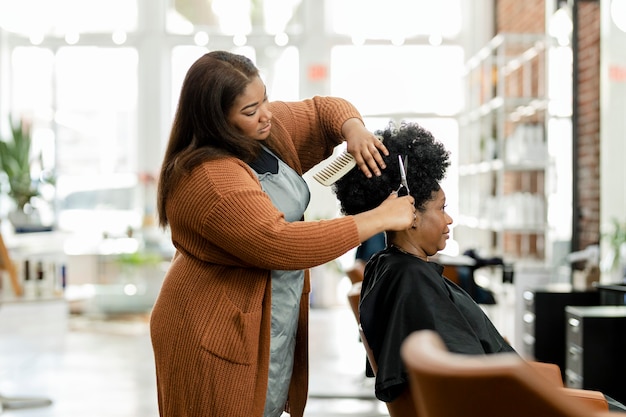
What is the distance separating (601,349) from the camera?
362 centimetres

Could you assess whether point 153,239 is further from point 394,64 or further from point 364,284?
point 364,284

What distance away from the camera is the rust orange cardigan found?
5.75 ft

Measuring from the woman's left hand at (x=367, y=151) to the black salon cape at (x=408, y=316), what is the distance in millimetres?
202

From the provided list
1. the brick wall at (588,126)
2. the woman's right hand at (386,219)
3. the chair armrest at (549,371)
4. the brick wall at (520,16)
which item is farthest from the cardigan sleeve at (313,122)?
the brick wall at (520,16)

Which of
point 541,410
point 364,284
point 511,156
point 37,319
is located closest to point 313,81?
point 511,156

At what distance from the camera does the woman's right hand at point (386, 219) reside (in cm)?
177

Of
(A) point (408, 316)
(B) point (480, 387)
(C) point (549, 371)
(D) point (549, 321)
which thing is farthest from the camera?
(D) point (549, 321)

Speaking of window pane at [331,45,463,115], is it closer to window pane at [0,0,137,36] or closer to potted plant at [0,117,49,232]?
window pane at [0,0,137,36]

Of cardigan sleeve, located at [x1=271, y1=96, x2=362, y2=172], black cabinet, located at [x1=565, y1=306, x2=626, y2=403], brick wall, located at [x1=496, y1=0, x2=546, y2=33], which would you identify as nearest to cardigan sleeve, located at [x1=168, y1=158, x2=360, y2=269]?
cardigan sleeve, located at [x1=271, y1=96, x2=362, y2=172]

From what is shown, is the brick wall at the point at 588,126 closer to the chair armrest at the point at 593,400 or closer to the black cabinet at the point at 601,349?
the black cabinet at the point at 601,349

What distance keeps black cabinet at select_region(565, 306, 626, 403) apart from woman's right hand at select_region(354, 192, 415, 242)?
6.81 feet

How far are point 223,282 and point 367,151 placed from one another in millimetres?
421

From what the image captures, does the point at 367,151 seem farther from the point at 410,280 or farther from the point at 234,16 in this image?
the point at 234,16

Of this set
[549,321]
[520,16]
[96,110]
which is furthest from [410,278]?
[96,110]
